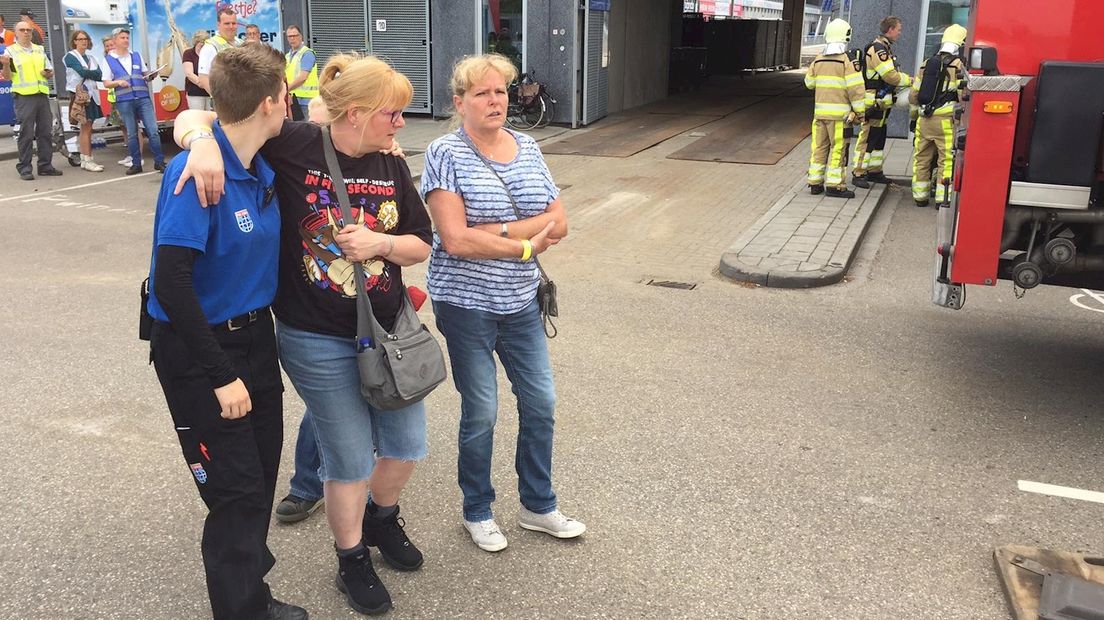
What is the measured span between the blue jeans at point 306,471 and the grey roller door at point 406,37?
1528cm

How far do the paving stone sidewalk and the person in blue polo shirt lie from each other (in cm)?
532

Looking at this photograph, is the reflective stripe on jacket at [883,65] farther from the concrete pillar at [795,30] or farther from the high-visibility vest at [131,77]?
the concrete pillar at [795,30]

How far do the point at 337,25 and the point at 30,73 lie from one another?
7611mm

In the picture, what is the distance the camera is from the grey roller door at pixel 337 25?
1859 cm

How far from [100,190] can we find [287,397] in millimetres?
7707

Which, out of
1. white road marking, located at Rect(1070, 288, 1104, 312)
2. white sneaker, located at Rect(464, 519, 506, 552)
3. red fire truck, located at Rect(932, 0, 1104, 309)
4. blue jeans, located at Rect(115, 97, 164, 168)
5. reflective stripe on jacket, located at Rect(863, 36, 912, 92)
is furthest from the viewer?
blue jeans, located at Rect(115, 97, 164, 168)

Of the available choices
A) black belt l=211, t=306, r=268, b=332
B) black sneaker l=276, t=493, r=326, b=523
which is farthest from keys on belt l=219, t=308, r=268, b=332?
black sneaker l=276, t=493, r=326, b=523

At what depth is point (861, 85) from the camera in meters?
10.6

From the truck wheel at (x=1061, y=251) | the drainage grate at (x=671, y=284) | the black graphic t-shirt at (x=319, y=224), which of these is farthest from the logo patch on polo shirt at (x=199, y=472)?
the drainage grate at (x=671, y=284)

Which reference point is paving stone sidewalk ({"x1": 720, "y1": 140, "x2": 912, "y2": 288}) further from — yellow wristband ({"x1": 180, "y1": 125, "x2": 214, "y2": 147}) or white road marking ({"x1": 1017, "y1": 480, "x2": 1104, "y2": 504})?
yellow wristband ({"x1": 180, "y1": 125, "x2": 214, "y2": 147})

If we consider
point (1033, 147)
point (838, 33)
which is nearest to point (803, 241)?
point (838, 33)

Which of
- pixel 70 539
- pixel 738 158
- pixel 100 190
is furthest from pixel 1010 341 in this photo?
pixel 100 190

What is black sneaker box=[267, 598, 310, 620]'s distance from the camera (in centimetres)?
303

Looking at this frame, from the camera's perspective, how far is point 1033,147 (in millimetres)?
4488
